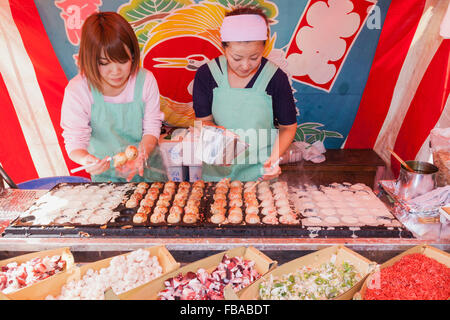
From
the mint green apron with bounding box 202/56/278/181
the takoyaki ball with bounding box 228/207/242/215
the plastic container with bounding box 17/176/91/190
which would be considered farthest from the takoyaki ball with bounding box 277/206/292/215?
the plastic container with bounding box 17/176/91/190

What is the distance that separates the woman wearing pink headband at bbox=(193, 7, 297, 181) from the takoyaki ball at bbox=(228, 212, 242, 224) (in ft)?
1.87

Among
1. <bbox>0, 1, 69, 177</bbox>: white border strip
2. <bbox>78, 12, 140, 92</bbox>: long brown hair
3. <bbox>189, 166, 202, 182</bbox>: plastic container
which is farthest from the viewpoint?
<bbox>189, 166, 202, 182</bbox>: plastic container

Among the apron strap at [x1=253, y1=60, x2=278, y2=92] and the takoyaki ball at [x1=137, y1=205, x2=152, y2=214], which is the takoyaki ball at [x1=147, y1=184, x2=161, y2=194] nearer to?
the takoyaki ball at [x1=137, y1=205, x2=152, y2=214]

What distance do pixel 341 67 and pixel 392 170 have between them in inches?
56.8

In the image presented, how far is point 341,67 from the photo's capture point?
395 cm

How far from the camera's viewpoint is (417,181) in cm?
216

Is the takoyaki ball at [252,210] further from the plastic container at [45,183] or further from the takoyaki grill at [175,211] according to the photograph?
the plastic container at [45,183]

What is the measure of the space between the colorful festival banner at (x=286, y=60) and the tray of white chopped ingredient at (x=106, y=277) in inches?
104

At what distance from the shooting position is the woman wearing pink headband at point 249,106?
2.84 meters

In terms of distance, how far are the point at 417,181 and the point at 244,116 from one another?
4.80 ft

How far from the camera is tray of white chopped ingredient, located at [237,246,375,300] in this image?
5.44ft

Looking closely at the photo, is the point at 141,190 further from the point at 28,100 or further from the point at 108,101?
the point at 28,100

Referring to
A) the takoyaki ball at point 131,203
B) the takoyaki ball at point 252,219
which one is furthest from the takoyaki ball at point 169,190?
the takoyaki ball at point 252,219
